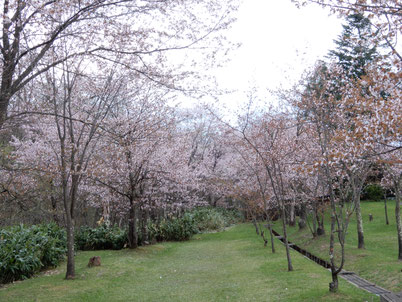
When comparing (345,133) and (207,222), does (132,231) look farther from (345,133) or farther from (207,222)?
(345,133)

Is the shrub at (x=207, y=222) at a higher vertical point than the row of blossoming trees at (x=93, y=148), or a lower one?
lower

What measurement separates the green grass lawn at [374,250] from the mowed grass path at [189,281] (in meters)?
1.04

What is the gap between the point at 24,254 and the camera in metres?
9.73

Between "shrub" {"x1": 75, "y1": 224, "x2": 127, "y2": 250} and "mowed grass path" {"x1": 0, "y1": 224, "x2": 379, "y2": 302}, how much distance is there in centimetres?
213

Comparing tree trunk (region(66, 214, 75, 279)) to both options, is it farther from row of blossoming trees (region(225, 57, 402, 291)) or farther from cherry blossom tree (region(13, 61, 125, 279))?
row of blossoming trees (region(225, 57, 402, 291))

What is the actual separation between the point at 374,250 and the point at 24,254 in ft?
35.9

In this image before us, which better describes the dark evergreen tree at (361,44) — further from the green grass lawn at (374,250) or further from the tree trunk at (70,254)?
the tree trunk at (70,254)

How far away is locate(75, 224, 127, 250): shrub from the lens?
16016 mm

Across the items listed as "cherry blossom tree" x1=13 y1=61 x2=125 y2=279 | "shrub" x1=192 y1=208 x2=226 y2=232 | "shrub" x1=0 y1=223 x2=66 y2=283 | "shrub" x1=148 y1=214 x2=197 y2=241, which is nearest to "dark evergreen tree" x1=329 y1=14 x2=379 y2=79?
"cherry blossom tree" x1=13 y1=61 x2=125 y2=279

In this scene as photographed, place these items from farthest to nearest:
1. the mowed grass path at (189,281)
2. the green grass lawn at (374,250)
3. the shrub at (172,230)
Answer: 1. the shrub at (172,230)
2. the green grass lawn at (374,250)
3. the mowed grass path at (189,281)

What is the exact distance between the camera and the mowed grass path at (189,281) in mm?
7396

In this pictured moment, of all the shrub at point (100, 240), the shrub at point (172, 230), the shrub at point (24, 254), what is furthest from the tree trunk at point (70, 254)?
the shrub at point (172, 230)

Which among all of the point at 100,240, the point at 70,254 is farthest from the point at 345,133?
the point at 100,240

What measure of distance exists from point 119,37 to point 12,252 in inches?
258
